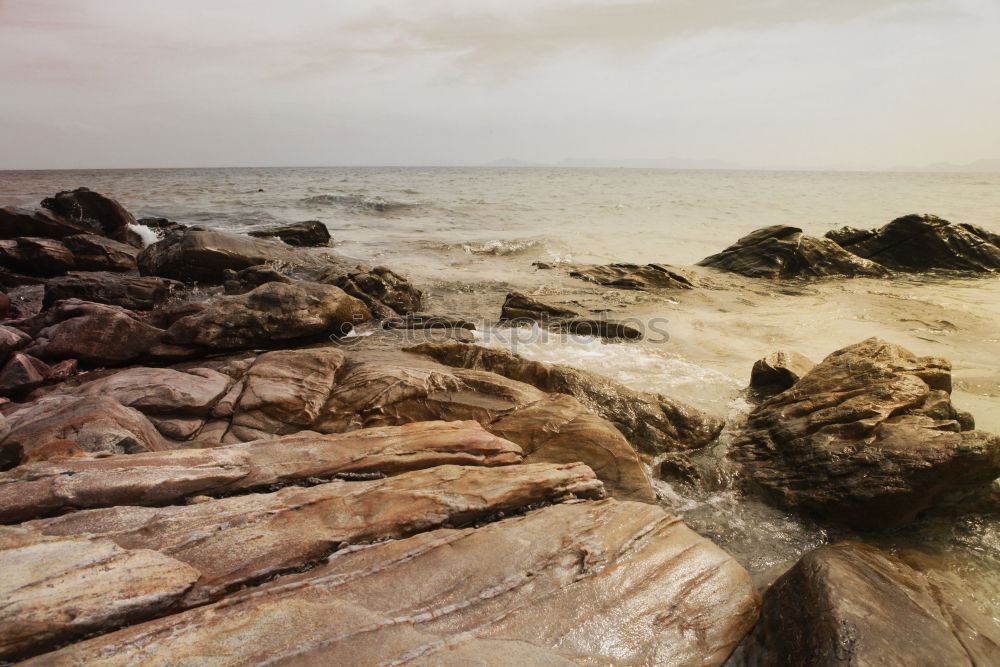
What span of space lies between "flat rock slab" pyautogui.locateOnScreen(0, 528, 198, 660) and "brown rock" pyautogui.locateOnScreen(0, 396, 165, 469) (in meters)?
1.17

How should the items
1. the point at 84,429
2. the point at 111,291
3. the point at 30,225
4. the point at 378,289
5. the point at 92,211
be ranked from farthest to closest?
the point at 92,211 < the point at 30,225 < the point at 378,289 < the point at 111,291 < the point at 84,429

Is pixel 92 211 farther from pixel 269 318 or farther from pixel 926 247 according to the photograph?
pixel 926 247

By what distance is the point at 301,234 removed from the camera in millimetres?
15891

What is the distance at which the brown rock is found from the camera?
3428 mm

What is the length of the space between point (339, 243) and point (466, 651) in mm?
16209

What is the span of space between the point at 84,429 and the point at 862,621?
4.95 m

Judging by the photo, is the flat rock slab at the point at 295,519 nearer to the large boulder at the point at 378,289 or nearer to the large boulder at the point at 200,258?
the large boulder at the point at 378,289

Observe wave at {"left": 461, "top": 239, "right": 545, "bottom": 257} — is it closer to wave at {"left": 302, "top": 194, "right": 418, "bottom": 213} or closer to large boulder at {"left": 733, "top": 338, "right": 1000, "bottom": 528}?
wave at {"left": 302, "top": 194, "right": 418, "bottom": 213}

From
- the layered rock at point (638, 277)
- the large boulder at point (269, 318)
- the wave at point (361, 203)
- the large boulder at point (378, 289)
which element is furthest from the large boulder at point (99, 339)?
the wave at point (361, 203)

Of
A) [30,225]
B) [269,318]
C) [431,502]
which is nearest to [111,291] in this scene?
[269,318]

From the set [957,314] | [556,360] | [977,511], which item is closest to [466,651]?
[977,511]

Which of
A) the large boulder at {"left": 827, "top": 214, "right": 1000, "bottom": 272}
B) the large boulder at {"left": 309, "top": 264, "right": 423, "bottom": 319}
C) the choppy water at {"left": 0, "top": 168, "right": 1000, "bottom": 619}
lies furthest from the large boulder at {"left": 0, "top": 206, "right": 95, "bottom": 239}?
the large boulder at {"left": 827, "top": 214, "right": 1000, "bottom": 272}

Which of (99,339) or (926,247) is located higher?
(926,247)

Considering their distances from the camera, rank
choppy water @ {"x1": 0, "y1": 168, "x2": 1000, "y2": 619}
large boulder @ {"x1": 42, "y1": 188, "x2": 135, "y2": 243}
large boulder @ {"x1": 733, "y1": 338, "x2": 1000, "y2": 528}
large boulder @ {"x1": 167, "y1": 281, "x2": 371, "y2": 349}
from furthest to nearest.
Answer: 1. large boulder @ {"x1": 42, "y1": 188, "x2": 135, "y2": 243}
2. large boulder @ {"x1": 167, "y1": 281, "x2": 371, "y2": 349}
3. choppy water @ {"x1": 0, "y1": 168, "x2": 1000, "y2": 619}
4. large boulder @ {"x1": 733, "y1": 338, "x2": 1000, "y2": 528}
